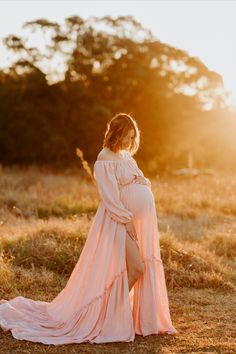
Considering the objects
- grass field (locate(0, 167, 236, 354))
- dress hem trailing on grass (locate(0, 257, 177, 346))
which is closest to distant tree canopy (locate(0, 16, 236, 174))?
grass field (locate(0, 167, 236, 354))

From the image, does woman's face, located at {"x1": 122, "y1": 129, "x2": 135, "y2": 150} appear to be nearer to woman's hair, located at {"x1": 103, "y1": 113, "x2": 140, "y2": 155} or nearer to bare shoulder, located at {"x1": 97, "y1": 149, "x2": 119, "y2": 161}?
woman's hair, located at {"x1": 103, "y1": 113, "x2": 140, "y2": 155}

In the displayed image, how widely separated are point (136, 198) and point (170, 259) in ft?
10.1

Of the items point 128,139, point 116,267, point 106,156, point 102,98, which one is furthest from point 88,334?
point 102,98

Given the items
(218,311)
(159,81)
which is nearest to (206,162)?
(159,81)

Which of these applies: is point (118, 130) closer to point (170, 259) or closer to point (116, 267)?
point (116, 267)

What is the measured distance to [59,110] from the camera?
2538cm

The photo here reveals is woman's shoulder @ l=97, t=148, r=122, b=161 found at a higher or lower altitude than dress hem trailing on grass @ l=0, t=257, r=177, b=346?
higher

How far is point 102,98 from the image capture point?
86.0 feet

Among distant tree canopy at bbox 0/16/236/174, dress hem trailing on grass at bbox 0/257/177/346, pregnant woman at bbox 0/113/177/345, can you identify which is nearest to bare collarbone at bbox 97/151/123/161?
pregnant woman at bbox 0/113/177/345

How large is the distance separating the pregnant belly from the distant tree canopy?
61.2 feet

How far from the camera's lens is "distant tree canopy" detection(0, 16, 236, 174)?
25125mm

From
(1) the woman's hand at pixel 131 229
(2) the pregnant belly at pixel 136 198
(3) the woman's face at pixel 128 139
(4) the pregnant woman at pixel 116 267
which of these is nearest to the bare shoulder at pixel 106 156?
(4) the pregnant woman at pixel 116 267

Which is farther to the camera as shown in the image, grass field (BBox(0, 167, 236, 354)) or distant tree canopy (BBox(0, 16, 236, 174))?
distant tree canopy (BBox(0, 16, 236, 174))

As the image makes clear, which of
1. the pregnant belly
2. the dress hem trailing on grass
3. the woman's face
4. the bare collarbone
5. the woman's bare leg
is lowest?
the dress hem trailing on grass
